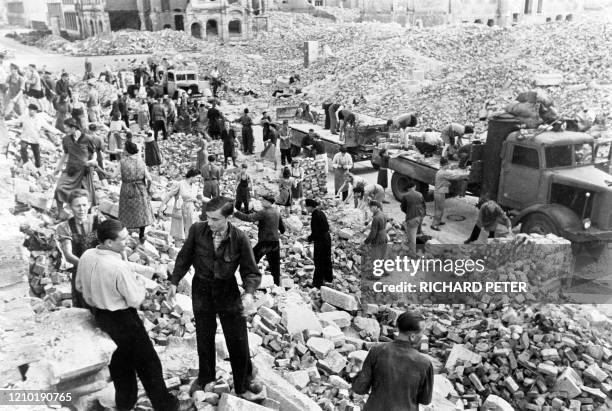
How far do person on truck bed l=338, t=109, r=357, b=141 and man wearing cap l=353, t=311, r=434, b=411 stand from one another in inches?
416

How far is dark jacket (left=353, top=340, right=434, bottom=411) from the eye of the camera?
3.28 m

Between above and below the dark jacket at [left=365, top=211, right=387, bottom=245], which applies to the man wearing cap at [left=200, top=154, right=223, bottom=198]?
above

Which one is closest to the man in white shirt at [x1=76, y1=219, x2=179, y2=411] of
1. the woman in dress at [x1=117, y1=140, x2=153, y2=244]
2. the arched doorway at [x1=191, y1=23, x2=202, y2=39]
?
the woman in dress at [x1=117, y1=140, x2=153, y2=244]

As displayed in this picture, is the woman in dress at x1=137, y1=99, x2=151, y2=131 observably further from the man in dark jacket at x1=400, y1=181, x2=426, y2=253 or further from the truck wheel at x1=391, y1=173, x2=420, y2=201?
the man in dark jacket at x1=400, y1=181, x2=426, y2=253

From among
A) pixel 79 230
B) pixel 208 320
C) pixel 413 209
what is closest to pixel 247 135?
pixel 413 209

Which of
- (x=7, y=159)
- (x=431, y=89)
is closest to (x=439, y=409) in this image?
(x=7, y=159)

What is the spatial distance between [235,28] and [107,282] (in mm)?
45297

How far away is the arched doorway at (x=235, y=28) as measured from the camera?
45.0m

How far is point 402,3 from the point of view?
152 feet

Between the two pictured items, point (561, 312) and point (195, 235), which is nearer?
point (195, 235)

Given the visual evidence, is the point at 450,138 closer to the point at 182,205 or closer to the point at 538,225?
the point at 538,225

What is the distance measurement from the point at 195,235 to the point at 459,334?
3624 mm

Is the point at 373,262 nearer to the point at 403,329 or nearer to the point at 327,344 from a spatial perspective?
the point at 327,344

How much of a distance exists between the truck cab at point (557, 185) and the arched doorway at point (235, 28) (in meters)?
39.8
